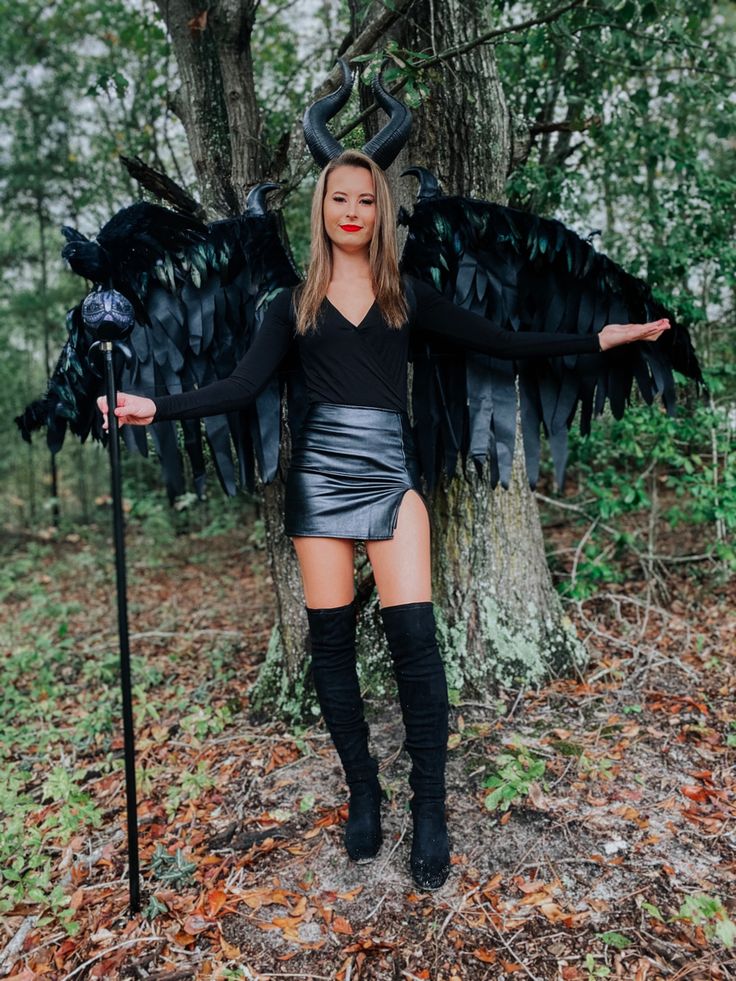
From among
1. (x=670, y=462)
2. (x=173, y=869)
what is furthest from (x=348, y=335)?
(x=670, y=462)

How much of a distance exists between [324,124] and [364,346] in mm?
799

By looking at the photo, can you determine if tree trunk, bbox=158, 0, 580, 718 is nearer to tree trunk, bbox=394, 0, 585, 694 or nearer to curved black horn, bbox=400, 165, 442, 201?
tree trunk, bbox=394, 0, 585, 694

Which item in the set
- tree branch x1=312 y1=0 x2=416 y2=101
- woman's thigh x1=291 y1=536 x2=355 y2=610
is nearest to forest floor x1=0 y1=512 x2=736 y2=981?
woman's thigh x1=291 y1=536 x2=355 y2=610

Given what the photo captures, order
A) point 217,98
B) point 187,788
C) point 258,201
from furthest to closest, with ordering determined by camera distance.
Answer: point 217,98, point 187,788, point 258,201

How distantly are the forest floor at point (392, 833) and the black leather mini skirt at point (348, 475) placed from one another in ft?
3.54

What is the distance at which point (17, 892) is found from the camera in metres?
2.29

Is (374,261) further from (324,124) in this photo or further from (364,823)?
(364,823)

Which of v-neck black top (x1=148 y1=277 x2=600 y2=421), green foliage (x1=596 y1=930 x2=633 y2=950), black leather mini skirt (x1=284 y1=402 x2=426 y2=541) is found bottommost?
green foliage (x1=596 y1=930 x2=633 y2=950)

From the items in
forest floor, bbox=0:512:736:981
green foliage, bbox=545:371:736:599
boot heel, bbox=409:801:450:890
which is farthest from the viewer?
green foliage, bbox=545:371:736:599

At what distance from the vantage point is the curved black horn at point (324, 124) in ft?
7.72

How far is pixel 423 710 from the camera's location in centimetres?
221

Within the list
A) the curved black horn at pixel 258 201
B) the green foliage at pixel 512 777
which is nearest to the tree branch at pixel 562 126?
the curved black horn at pixel 258 201

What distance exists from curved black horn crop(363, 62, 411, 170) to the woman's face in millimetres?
139

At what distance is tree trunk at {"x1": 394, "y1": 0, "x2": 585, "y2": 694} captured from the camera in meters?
2.93
